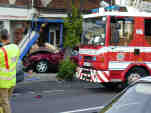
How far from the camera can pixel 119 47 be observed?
11.8 m

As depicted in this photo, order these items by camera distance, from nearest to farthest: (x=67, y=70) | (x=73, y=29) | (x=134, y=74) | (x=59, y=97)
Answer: (x=59, y=97), (x=134, y=74), (x=67, y=70), (x=73, y=29)

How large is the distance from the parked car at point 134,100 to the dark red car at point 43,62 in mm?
13369

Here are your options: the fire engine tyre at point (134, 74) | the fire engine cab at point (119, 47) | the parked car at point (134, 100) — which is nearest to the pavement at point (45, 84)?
the fire engine cab at point (119, 47)

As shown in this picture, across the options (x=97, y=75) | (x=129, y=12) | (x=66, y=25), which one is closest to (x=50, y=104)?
(x=97, y=75)

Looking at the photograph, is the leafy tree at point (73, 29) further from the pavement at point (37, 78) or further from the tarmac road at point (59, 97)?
the tarmac road at point (59, 97)

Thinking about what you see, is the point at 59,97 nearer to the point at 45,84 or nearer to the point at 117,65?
the point at 117,65

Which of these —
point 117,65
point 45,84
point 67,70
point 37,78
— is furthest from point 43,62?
point 117,65

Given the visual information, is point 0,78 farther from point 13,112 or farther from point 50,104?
point 50,104

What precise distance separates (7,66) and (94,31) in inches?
233

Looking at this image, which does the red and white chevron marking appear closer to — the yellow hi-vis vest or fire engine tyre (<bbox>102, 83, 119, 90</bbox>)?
fire engine tyre (<bbox>102, 83, 119, 90</bbox>)

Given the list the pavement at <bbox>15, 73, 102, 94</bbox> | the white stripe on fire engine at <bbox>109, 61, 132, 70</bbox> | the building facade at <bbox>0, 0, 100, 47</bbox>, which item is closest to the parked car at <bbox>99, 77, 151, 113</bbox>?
the white stripe on fire engine at <bbox>109, 61, 132, 70</bbox>

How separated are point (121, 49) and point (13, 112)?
15.2 ft

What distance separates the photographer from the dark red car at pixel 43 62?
17719 mm

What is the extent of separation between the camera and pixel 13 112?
8719 mm
